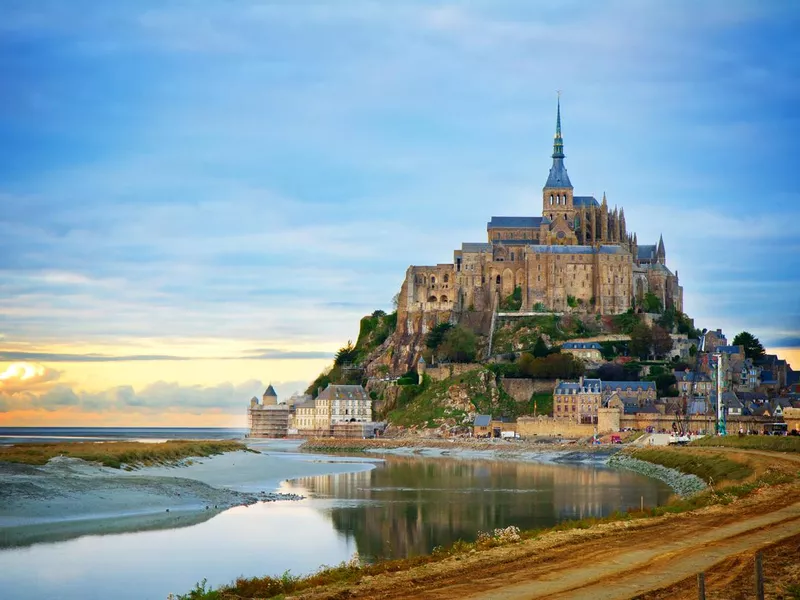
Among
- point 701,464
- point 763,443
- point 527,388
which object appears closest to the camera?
point 701,464

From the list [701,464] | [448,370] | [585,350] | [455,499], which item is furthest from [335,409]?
[455,499]

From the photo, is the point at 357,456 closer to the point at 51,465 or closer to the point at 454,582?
the point at 51,465

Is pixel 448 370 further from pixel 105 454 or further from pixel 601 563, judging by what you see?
→ pixel 601 563

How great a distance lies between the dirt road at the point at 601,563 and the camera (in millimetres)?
19594

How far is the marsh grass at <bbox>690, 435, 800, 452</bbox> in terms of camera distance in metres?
59.7

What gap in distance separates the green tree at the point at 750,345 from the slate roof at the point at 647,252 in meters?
14.5

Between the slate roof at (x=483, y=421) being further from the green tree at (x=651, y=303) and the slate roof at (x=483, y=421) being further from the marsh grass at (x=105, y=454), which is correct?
the marsh grass at (x=105, y=454)

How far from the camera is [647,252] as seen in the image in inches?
5217

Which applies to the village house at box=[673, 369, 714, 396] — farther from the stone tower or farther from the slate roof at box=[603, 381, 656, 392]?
the stone tower

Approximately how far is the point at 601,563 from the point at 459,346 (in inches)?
3984

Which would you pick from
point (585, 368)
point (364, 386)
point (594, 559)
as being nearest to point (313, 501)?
point (594, 559)

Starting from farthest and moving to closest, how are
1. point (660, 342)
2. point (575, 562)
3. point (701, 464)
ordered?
1. point (660, 342)
2. point (701, 464)
3. point (575, 562)

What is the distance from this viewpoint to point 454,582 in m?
20.9

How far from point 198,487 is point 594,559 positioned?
91.1 ft
